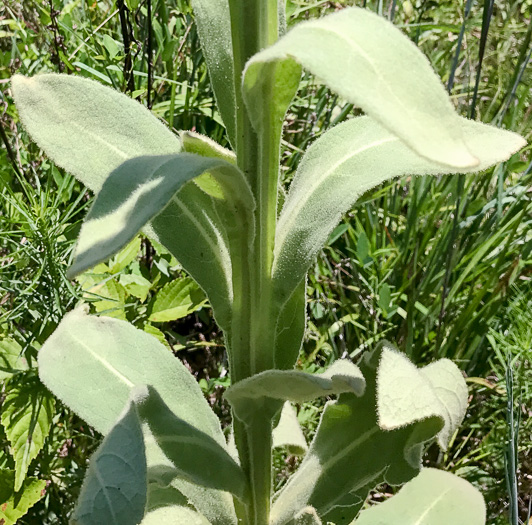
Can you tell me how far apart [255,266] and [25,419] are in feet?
3.05

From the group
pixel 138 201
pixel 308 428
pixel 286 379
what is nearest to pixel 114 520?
pixel 286 379

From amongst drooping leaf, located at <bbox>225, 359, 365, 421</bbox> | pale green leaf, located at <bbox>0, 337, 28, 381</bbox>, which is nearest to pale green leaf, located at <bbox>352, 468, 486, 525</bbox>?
drooping leaf, located at <bbox>225, 359, 365, 421</bbox>

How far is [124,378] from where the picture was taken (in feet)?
4.55

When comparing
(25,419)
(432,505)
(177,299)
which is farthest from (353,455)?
(25,419)

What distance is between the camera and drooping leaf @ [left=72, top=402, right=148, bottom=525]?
0.92 m

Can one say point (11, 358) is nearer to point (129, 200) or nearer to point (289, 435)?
point (289, 435)

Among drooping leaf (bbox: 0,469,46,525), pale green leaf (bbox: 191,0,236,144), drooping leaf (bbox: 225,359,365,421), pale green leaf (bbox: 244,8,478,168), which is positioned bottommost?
drooping leaf (bbox: 0,469,46,525)

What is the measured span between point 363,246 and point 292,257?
107 cm

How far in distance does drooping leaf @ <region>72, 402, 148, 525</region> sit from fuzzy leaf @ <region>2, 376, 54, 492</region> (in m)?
0.78

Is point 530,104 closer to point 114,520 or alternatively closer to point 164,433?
point 164,433

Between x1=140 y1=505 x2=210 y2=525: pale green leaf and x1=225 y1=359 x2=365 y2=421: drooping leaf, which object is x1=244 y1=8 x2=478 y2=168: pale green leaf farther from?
x1=140 y1=505 x2=210 y2=525: pale green leaf

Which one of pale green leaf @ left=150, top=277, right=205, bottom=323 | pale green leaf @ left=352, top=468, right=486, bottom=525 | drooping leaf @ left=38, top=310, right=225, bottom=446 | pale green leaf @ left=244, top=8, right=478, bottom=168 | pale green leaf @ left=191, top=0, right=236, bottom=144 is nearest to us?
pale green leaf @ left=244, top=8, right=478, bottom=168

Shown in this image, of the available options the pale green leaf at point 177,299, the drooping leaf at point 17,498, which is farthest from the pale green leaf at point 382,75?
the drooping leaf at point 17,498

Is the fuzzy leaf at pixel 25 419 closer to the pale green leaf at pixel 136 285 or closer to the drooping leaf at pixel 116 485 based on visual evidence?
the pale green leaf at pixel 136 285
